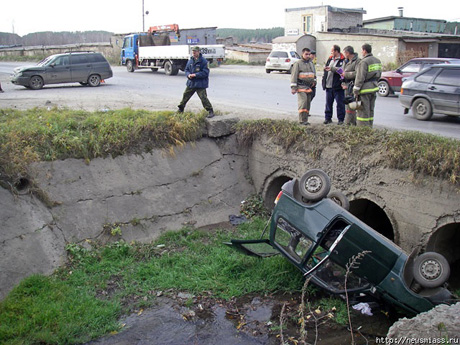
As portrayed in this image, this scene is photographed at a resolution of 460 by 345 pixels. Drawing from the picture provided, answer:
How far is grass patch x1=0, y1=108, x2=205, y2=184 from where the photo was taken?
A: 873 centimetres

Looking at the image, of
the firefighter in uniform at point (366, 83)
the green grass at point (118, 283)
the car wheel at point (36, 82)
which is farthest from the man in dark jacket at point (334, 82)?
the car wheel at point (36, 82)

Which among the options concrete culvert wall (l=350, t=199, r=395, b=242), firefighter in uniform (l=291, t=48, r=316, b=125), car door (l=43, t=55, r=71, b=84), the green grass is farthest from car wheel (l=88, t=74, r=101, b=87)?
concrete culvert wall (l=350, t=199, r=395, b=242)

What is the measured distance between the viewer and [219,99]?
52.4 ft

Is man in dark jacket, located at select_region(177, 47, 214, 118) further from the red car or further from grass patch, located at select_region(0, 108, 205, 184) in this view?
the red car

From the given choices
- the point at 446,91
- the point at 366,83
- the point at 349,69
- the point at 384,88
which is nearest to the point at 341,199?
the point at 366,83

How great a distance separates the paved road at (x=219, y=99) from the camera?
12406mm

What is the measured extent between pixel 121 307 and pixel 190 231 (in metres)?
2.79

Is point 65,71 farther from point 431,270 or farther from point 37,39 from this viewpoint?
point 37,39

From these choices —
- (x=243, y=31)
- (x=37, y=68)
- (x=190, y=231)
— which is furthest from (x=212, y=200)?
(x=243, y=31)

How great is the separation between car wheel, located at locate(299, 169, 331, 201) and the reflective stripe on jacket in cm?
345

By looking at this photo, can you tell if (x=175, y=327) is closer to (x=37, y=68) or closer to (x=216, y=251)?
(x=216, y=251)

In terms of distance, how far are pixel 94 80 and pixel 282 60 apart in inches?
494

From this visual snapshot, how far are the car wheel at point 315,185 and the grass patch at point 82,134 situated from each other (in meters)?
4.34

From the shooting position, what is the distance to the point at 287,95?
17578mm
